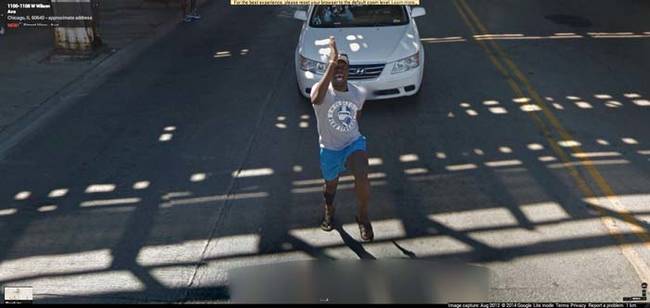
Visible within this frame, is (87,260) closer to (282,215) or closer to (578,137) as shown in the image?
(282,215)

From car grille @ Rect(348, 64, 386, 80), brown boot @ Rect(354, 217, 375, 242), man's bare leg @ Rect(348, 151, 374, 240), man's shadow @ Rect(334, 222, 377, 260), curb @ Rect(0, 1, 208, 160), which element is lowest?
curb @ Rect(0, 1, 208, 160)

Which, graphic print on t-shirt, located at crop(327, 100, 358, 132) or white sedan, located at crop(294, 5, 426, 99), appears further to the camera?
white sedan, located at crop(294, 5, 426, 99)

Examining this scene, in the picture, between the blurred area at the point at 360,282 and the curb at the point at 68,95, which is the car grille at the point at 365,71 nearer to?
the blurred area at the point at 360,282

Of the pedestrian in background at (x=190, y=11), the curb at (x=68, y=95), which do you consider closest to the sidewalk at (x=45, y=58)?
the curb at (x=68, y=95)

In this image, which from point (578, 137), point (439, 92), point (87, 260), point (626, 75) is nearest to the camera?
point (87, 260)

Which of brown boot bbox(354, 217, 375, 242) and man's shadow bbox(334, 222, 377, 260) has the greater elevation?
brown boot bbox(354, 217, 375, 242)

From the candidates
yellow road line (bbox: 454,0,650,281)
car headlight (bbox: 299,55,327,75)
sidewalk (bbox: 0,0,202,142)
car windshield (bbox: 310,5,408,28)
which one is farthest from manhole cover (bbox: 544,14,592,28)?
sidewalk (bbox: 0,0,202,142)

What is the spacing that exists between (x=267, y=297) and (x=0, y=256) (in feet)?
8.64

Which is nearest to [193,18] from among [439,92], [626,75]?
[439,92]

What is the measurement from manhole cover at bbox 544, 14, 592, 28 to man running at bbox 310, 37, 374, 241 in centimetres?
1156

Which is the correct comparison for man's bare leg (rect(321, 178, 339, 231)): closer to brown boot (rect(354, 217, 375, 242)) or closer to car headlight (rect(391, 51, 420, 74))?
brown boot (rect(354, 217, 375, 242))

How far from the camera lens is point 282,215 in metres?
5.73

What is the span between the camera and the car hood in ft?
26.4

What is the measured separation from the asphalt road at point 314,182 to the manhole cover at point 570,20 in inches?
145
